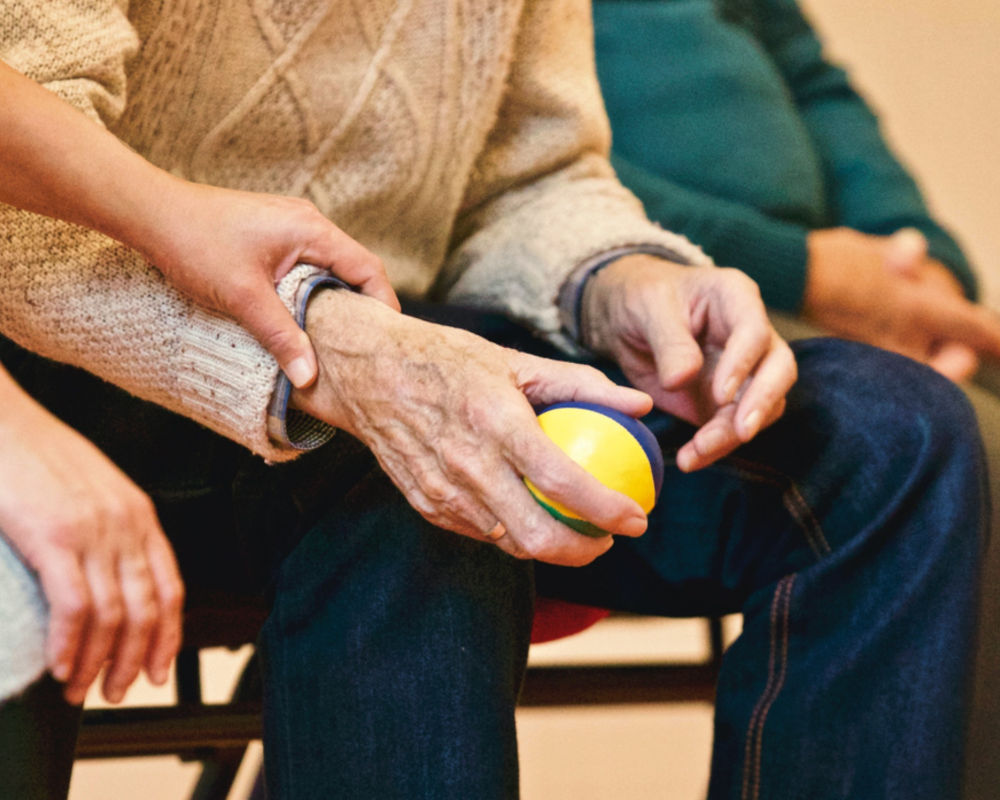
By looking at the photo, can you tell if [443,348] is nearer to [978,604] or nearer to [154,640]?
[154,640]

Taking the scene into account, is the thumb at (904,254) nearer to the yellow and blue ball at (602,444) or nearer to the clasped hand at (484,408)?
the clasped hand at (484,408)

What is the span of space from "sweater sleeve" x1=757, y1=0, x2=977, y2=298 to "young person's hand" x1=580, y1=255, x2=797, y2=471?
0.82m

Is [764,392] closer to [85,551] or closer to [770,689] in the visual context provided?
[770,689]

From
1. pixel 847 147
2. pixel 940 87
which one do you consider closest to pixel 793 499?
pixel 847 147

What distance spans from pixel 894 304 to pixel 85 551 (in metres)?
1.21

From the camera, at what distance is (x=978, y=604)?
65 centimetres

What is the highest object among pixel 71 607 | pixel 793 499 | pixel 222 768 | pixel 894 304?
pixel 71 607

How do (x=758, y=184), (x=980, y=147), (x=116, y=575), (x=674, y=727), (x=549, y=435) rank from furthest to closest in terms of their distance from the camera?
(x=980, y=147)
(x=674, y=727)
(x=758, y=184)
(x=549, y=435)
(x=116, y=575)

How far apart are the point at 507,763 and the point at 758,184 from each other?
0.99 m

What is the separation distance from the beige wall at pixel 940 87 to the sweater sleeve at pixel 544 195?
136 centimetres

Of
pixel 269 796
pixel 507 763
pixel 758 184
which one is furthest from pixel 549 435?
pixel 758 184

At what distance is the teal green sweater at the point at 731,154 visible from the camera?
1.27 meters

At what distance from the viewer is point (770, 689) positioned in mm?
684

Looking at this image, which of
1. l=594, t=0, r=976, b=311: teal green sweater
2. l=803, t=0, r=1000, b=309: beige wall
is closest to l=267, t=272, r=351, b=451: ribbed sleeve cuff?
l=594, t=0, r=976, b=311: teal green sweater
